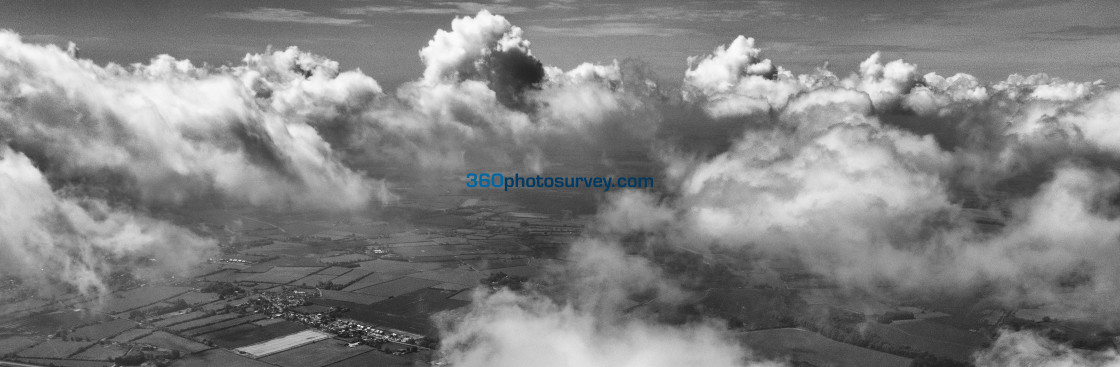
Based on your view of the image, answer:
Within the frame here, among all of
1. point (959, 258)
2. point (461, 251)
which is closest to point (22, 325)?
point (461, 251)

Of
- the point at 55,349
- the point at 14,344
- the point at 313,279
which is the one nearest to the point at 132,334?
the point at 55,349

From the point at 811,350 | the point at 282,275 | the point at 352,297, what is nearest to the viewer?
the point at 811,350

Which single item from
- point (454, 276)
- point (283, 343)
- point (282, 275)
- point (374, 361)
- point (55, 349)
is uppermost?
point (282, 275)

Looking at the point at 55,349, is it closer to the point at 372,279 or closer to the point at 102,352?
the point at 102,352

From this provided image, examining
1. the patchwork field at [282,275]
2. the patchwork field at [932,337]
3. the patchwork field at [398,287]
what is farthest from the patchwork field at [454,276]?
the patchwork field at [932,337]

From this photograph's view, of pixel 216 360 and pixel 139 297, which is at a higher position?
pixel 139 297

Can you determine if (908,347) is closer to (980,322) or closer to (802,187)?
(980,322)

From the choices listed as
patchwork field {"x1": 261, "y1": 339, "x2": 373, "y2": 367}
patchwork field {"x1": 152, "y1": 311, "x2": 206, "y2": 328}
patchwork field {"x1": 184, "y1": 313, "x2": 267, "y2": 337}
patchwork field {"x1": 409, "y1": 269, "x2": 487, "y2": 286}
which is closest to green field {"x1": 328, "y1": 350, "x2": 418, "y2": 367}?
patchwork field {"x1": 261, "y1": 339, "x2": 373, "y2": 367}

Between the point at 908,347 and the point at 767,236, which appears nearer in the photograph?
the point at 908,347

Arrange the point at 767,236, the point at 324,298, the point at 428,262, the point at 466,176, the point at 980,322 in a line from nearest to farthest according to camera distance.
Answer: the point at 980,322, the point at 324,298, the point at 767,236, the point at 428,262, the point at 466,176
